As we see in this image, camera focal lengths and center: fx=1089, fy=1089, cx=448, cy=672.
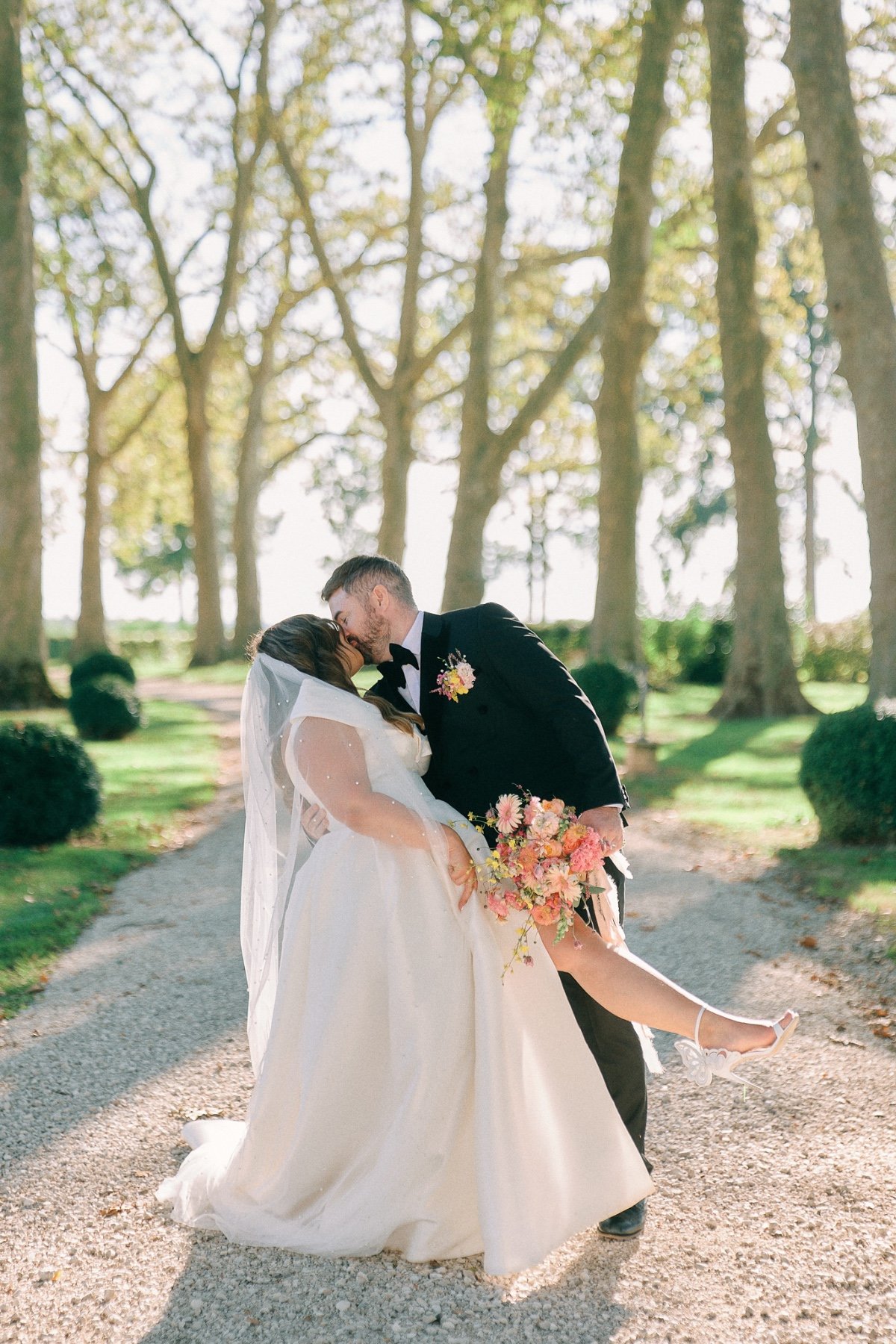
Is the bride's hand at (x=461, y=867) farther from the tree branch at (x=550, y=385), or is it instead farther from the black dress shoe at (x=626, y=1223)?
the tree branch at (x=550, y=385)

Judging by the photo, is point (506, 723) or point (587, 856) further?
point (506, 723)

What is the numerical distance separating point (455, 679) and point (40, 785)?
6.58m

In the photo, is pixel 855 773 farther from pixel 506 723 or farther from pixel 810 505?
pixel 810 505

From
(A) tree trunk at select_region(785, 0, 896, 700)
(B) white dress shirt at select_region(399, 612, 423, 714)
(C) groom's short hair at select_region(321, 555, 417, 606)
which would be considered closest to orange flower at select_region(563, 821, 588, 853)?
(B) white dress shirt at select_region(399, 612, 423, 714)

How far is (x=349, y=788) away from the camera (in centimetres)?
322

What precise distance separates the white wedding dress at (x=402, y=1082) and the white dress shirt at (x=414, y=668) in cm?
26

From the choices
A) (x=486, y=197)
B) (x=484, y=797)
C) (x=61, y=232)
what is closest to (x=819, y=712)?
(x=486, y=197)

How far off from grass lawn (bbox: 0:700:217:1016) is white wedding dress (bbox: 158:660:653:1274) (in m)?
2.65

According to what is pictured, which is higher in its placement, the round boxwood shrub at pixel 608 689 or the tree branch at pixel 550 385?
the tree branch at pixel 550 385

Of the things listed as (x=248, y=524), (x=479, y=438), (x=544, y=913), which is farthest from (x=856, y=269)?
(x=248, y=524)

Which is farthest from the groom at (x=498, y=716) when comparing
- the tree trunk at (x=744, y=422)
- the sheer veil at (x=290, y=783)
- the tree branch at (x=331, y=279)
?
the tree branch at (x=331, y=279)

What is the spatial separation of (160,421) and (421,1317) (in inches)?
1347

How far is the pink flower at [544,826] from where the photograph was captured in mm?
3053

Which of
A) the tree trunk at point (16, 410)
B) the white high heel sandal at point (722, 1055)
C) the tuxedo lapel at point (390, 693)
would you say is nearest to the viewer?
the white high heel sandal at point (722, 1055)
